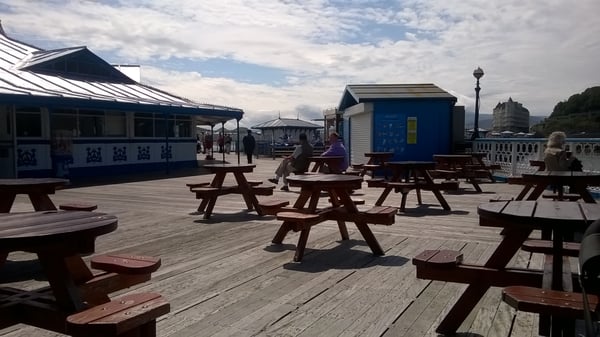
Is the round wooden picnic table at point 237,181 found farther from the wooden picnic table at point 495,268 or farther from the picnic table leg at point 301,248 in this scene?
the wooden picnic table at point 495,268

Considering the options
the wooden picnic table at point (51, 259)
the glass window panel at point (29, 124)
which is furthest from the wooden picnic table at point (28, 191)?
the glass window panel at point (29, 124)

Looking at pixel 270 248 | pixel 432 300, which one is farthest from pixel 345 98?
pixel 432 300

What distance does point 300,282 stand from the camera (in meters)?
4.38

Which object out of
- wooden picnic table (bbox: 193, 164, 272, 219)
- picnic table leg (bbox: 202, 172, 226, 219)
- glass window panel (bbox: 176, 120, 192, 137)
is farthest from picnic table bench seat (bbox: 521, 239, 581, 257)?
glass window panel (bbox: 176, 120, 192, 137)

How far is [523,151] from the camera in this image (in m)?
14.0

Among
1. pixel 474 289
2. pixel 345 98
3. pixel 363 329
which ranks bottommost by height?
pixel 363 329

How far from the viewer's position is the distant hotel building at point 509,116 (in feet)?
150

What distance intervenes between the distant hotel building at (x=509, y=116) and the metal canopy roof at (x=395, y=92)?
100 ft

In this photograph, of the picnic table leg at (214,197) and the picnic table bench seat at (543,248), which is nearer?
the picnic table bench seat at (543,248)

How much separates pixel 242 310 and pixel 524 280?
1944mm

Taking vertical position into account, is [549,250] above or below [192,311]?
above

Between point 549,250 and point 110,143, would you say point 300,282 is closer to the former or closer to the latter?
point 549,250

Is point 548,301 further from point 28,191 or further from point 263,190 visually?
point 263,190

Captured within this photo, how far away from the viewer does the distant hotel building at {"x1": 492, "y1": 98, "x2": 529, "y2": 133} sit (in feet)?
150
